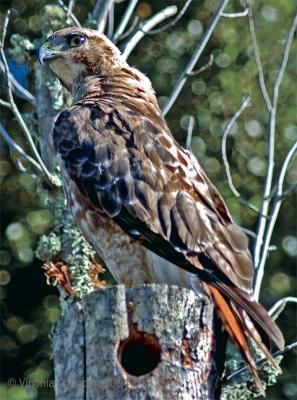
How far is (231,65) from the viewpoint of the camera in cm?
1097

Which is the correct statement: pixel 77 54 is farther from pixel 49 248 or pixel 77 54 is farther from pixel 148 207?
pixel 148 207

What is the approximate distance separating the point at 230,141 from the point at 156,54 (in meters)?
0.95

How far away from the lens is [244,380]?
6508mm

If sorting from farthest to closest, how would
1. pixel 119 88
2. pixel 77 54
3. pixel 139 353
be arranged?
pixel 77 54, pixel 119 88, pixel 139 353

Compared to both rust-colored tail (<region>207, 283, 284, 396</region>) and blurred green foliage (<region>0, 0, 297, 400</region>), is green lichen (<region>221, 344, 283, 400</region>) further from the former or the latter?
blurred green foliage (<region>0, 0, 297, 400</region>)

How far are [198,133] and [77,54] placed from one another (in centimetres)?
365

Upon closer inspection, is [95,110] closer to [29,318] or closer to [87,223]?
[87,223]

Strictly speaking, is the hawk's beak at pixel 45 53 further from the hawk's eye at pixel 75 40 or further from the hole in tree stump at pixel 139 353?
the hole in tree stump at pixel 139 353

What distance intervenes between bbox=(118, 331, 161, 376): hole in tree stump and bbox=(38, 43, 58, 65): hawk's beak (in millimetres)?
2684

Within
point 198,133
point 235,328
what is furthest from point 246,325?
point 198,133

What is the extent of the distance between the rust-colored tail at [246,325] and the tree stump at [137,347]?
45 centimetres

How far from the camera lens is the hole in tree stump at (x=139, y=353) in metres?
4.70

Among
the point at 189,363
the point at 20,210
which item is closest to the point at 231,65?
the point at 20,210

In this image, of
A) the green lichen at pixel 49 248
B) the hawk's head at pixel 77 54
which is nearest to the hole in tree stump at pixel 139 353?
the green lichen at pixel 49 248
